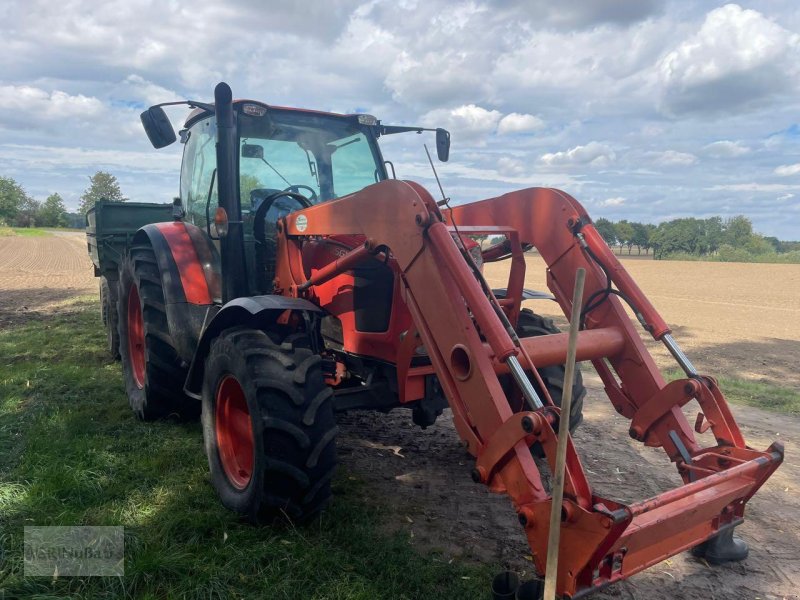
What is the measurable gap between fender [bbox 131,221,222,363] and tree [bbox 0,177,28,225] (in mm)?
88455

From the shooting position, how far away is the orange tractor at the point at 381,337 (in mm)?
2520

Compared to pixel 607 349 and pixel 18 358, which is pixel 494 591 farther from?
pixel 18 358

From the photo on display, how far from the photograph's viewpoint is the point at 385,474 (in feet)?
14.0

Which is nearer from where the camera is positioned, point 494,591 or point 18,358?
point 494,591

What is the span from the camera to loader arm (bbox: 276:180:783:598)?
7.64 ft

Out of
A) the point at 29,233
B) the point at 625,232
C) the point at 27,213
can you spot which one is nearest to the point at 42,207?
the point at 27,213

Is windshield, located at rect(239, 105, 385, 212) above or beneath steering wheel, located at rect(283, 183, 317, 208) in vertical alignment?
above

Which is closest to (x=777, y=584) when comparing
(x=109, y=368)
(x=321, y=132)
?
(x=321, y=132)

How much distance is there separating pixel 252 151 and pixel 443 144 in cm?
169

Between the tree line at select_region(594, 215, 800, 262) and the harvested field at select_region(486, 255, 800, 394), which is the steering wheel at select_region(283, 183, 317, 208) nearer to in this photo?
the harvested field at select_region(486, 255, 800, 394)

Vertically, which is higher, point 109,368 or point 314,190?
point 314,190

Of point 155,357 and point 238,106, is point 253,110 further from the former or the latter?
point 155,357

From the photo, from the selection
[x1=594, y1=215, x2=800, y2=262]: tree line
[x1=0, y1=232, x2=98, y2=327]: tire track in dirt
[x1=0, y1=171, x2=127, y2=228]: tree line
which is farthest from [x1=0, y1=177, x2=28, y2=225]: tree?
[x1=594, y1=215, x2=800, y2=262]: tree line

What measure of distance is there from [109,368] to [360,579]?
16.1 feet
